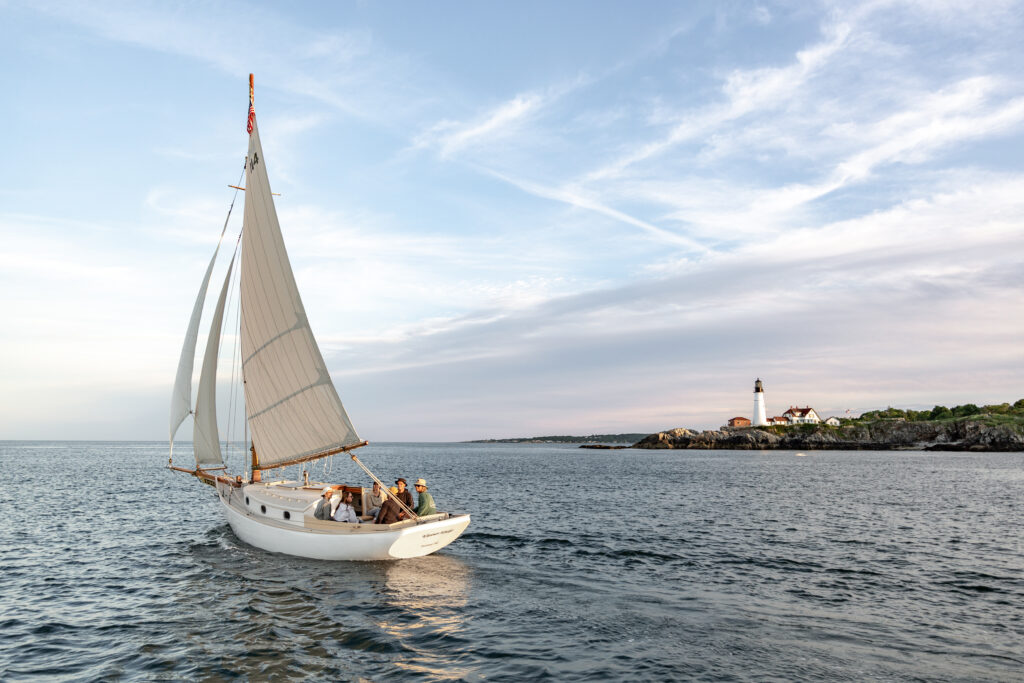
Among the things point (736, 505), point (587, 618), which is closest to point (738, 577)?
point (587, 618)

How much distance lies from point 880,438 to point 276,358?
154098 millimetres

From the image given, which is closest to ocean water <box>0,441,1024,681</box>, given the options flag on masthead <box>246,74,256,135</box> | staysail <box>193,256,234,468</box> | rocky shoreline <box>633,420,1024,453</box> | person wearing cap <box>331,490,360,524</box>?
person wearing cap <box>331,490,360,524</box>

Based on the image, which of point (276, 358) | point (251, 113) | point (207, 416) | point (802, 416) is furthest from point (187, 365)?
point (802, 416)

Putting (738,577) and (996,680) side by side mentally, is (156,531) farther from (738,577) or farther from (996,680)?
(996,680)

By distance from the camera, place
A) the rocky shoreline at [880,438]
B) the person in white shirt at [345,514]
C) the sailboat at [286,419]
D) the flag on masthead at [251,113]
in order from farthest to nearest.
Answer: the rocky shoreline at [880,438] < the flag on masthead at [251,113] < the person in white shirt at [345,514] < the sailboat at [286,419]

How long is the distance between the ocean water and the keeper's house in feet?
502

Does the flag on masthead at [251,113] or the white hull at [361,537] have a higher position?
the flag on masthead at [251,113]

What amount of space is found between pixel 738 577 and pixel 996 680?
8068mm

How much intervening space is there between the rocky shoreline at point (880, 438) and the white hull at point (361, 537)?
13849 centimetres

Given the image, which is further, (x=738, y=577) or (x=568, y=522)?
(x=568, y=522)

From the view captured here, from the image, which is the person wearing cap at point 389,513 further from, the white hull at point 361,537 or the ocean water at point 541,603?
the ocean water at point 541,603

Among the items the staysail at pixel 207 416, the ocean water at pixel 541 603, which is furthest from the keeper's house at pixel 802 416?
the staysail at pixel 207 416

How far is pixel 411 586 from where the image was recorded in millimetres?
17281

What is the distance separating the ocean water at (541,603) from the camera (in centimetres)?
1166
